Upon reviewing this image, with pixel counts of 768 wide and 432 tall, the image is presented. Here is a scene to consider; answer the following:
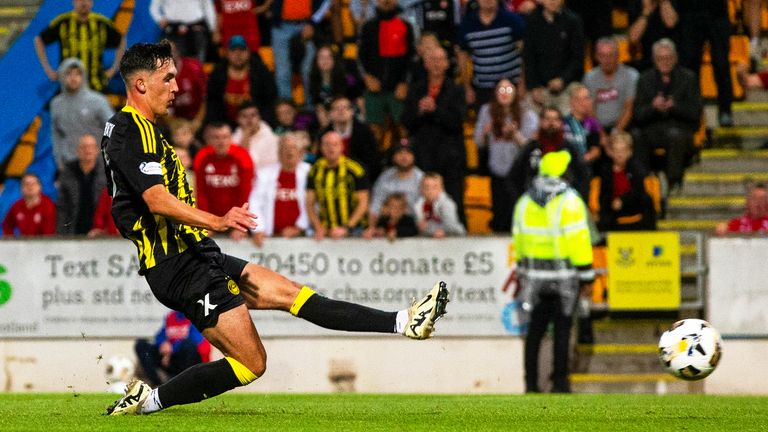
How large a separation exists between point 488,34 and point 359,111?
1.78 meters

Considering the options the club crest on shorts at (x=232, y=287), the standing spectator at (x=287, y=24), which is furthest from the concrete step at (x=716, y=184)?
the club crest on shorts at (x=232, y=287)

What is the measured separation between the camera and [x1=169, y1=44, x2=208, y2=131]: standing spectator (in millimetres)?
17516

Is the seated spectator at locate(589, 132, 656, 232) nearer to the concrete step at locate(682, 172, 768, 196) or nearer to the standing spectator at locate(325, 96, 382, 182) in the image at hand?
the concrete step at locate(682, 172, 768, 196)

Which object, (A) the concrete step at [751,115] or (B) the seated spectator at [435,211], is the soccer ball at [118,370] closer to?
(B) the seated spectator at [435,211]

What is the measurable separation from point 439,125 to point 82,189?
4031mm

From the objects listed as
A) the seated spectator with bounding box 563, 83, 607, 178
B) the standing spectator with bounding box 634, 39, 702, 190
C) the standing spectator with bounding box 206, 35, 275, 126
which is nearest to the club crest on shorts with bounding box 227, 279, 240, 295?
the seated spectator with bounding box 563, 83, 607, 178

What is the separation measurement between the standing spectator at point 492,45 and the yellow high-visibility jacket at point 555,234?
10.3ft

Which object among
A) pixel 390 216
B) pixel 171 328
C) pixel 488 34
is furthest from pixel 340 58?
pixel 171 328

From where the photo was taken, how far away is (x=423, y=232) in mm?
15305

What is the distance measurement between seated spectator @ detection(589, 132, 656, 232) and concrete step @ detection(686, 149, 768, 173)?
245cm

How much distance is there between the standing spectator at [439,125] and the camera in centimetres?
1602

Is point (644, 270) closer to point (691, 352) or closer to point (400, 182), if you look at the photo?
point (400, 182)

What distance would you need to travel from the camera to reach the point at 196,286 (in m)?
8.33

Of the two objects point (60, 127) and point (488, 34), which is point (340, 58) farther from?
point (60, 127)
